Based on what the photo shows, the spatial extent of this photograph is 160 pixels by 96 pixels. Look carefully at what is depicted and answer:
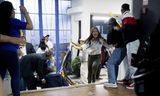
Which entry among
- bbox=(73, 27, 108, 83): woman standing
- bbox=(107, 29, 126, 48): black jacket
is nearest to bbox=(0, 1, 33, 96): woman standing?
bbox=(107, 29, 126, 48): black jacket

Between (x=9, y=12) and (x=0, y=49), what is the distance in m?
0.48

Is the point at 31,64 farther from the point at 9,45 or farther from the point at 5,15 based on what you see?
the point at 5,15

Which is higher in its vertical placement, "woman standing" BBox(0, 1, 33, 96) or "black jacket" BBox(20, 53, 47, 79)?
"woman standing" BBox(0, 1, 33, 96)

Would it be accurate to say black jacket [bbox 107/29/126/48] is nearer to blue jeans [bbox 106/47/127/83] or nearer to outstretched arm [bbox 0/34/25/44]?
blue jeans [bbox 106/47/127/83]

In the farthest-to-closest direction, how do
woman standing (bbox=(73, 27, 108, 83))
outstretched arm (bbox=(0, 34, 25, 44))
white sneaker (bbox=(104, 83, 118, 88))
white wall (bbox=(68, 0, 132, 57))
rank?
white wall (bbox=(68, 0, 132, 57)) < woman standing (bbox=(73, 27, 108, 83)) < white sneaker (bbox=(104, 83, 118, 88)) < outstretched arm (bbox=(0, 34, 25, 44))

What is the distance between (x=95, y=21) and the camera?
7.38m

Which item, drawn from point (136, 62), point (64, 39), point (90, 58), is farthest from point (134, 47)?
point (64, 39)

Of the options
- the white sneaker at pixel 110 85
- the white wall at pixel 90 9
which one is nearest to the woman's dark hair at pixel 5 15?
the white sneaker at pixel 110 85

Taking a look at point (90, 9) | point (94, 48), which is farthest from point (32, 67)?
point (90, 9)

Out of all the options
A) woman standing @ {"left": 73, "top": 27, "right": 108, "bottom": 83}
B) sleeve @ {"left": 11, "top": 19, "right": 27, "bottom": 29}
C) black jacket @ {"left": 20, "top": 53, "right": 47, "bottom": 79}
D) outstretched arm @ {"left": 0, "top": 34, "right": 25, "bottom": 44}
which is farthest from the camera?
woman standing @ {"left": 73, "top": 27, "right": 108, "bottom": 83}

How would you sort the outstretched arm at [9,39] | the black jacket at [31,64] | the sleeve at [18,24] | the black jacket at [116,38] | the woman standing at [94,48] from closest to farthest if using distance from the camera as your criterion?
the outstretched arm at [9,39], the sleeve at [18,24], the black jacket at [116,38], the black jacket at [31,64], the woman standing at [94,48]

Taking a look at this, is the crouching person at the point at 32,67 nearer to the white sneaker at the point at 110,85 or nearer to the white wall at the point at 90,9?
the white sneaker at the point at 110,85

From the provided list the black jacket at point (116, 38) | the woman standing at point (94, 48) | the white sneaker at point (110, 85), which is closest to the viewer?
the black jacket at point (116, 38)

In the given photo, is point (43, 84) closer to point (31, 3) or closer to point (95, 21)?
point (95, 21)
